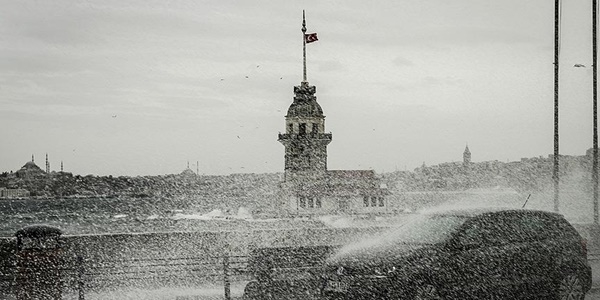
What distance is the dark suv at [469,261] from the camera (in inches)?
332

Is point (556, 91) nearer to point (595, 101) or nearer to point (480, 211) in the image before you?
point (595, 101)

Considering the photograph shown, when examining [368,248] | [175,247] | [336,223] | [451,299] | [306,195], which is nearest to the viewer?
[451,299]

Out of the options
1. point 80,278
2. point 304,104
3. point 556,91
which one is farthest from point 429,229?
point 304,104

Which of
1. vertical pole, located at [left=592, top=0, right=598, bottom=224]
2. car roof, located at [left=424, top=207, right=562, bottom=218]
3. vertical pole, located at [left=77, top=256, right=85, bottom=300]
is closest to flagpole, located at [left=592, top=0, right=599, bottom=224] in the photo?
vertical pole, located at [left=592, top=0, right=598, bottom=224]

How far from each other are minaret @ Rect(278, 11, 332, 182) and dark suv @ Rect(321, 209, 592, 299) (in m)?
76.3

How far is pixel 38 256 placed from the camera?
10.8m

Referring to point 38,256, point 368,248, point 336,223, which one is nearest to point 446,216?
point 368,248

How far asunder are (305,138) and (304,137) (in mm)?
233

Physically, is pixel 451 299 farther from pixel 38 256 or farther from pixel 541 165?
pixel 541 165

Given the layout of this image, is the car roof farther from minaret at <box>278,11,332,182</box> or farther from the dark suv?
minaret at <box>278,11,332,182</box>

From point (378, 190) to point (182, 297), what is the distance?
78.4 metres

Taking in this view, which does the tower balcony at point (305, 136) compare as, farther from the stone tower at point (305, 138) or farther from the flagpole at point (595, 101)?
the flagpole at point (595, 101)

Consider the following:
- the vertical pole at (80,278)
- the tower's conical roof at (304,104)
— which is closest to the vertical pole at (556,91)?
the vertical pole at (80,278)

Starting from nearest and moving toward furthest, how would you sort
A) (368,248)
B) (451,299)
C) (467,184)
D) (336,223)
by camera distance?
(451,299), (368,248), (336,223), (467,184)
